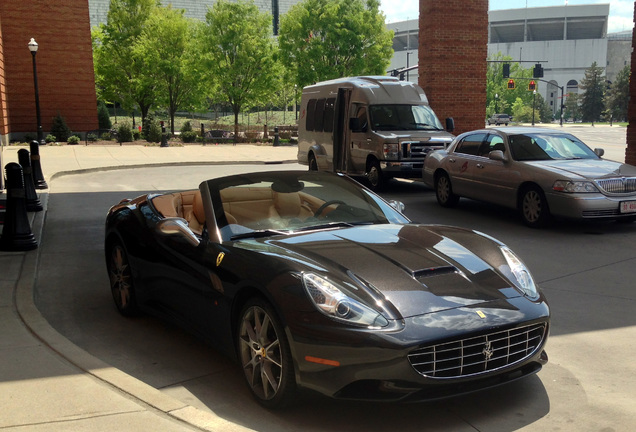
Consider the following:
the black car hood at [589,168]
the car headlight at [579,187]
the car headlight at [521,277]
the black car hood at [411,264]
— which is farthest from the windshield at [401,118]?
the car headlight at [521,277]

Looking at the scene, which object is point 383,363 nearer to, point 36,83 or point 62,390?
point 62,390

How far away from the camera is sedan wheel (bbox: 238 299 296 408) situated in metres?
3.84

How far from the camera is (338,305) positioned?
373cm

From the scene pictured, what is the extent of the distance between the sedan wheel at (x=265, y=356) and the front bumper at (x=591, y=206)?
7.38 metres

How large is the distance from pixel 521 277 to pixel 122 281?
140 inches

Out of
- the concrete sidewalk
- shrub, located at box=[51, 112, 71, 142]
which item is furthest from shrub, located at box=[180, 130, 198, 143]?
the concrete sidewalk

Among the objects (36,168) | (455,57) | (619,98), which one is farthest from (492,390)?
(619,98)

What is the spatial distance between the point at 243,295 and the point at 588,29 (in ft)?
498

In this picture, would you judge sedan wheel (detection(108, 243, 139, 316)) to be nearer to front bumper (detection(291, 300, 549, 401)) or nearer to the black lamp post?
front bumper (detection(291, 300, 549, 401))

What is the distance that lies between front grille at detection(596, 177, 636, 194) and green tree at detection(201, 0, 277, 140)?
33.3 meters

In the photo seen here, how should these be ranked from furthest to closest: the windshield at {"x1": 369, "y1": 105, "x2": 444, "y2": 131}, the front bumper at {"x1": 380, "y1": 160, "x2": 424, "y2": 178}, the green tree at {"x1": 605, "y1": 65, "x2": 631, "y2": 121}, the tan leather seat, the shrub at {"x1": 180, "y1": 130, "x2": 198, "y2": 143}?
1. the green tree at {"x1": 605, "y1": 65, "x2": 631, "y2": 121}
2. the shrub at {"x1": 180, "y1": 130, "x2": 198, "y2": 143}
3. the windshield at {"x1": 369, "y1": 105, "x2": 444, "y2": 131}
4. the front bumper at {"x1": 380, "y1": 160, "x2": 424, "y2": 178}
5. the tan leather seat

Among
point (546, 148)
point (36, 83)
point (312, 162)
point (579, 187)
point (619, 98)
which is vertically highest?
point (619, 98)

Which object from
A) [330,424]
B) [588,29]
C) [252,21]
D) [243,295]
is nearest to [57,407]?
[243,295]

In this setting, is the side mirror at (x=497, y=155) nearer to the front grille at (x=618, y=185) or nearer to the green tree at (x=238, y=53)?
the front grille at (x=618, y=185)
